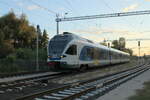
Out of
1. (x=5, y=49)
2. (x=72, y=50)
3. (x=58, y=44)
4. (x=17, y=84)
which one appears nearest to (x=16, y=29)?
(x=5, y=49)

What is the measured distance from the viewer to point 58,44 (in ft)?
65.4

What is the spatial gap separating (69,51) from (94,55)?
664 cm

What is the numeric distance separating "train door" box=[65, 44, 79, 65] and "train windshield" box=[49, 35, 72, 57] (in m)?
0.53

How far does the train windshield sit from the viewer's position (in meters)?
19.5

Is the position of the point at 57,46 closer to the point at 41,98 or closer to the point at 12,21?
the point at 41,98

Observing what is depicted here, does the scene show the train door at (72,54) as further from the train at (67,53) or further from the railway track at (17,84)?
the railway track at (17,84)

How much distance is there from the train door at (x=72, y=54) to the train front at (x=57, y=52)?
494 mm

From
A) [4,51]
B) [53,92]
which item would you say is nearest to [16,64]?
[53,92]

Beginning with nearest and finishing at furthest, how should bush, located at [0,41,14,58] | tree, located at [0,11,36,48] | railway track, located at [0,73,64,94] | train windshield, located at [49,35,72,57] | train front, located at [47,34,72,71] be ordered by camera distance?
railway track, located at [0,73,64,94]
train front, located at [47,34,72,71]
train windshield, located at [49,35,72,57]
bush, located at [0,41,14,58]
tree, located at [0,11,36,48]

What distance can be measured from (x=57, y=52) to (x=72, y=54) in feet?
4.38

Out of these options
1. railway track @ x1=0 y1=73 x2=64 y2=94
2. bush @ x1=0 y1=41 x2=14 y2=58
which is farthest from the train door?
bush @ x1=0 y1=41 x2=14 y2=58

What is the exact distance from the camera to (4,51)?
51.3 m

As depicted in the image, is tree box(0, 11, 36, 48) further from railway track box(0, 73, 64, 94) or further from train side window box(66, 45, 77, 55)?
railway track box(0, 73, 64, 94)

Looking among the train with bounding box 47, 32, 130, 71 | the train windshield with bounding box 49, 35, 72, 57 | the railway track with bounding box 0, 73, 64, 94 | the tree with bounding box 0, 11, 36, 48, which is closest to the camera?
the railway track with bounding box 0, 73, 64, 94
